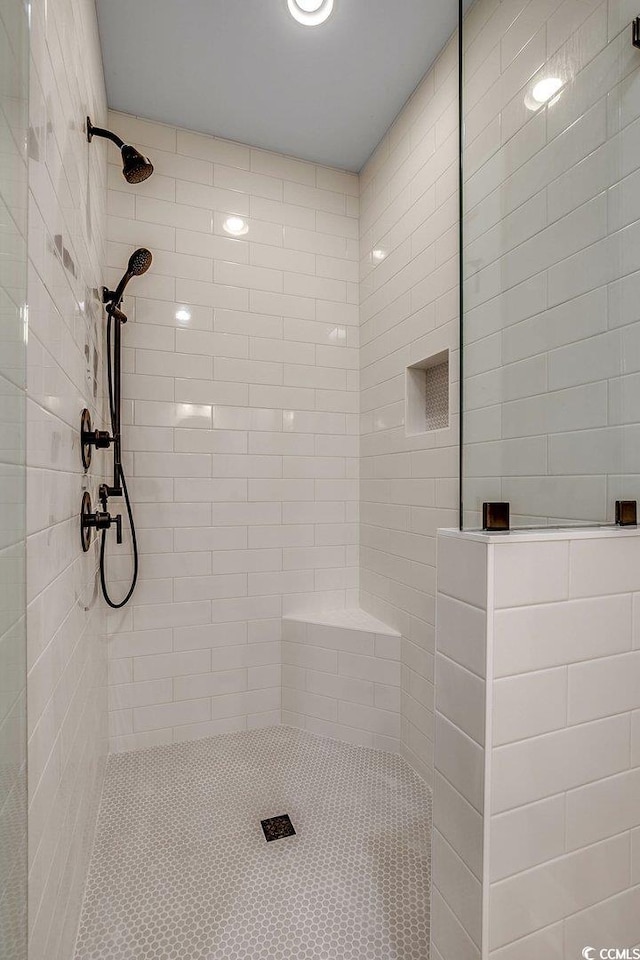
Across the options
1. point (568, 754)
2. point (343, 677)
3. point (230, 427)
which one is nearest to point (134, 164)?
point (230, 427)

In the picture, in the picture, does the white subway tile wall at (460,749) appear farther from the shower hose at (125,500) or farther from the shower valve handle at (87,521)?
the shower hose at (125,500)

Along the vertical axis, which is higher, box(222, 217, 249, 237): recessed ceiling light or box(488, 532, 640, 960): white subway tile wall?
box(222, 217, 249, 237): recessed ceiling light

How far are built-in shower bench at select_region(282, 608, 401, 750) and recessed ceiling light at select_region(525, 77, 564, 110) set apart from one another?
1.93 m

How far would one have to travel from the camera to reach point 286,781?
71.8 inches

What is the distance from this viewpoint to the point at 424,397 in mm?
2064

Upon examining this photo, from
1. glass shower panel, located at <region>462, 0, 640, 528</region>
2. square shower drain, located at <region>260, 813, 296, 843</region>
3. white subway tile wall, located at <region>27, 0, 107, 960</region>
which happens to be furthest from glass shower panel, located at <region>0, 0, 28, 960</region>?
square shower drain, located at <region>260, 813, 296, 843</region>

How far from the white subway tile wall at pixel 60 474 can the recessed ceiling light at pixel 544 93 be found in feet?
3.84

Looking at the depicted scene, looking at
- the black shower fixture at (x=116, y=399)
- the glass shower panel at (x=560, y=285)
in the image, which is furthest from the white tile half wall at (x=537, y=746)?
the black shower fixture at (x=116, y=399)

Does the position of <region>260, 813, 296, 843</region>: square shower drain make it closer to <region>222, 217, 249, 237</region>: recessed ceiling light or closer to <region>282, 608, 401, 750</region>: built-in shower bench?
<region>282, 608, 401, 750</region>: built-in shower bench

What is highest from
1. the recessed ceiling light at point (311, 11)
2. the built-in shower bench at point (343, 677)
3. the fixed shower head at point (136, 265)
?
the recessed ceiling light at point (311, 11)

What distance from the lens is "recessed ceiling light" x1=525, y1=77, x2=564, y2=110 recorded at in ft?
3.76

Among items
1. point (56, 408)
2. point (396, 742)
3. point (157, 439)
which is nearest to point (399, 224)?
point (157, 439)

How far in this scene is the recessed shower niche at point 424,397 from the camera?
6.42 ft

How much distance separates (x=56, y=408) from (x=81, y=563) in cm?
55
